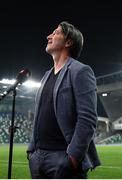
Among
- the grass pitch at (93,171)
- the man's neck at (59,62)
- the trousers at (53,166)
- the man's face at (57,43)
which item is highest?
the man's face at (57,43)

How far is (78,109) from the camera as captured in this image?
289 cm

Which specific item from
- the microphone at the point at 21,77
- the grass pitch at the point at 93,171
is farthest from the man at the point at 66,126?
the grass pitch at the point at 93,171

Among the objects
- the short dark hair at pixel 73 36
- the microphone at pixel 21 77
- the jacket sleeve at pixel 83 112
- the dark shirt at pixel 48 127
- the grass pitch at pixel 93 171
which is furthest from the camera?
the grass pitch at pixel 93 171

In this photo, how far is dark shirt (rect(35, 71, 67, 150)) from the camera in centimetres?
294

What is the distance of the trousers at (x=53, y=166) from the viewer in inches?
111

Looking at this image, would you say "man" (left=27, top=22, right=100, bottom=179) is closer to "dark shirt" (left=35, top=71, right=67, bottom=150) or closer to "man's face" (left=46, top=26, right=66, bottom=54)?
"dark shirt" (left=35, top=71, right=67, bottom=150)

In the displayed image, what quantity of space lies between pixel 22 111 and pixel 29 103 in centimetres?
130

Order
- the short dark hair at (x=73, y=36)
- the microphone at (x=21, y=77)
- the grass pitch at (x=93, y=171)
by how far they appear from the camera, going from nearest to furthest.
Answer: the short dark hair at (x=73, y=36)
the microphone at (x=21, y=77)
the grass pitch at (x=93, y=171)

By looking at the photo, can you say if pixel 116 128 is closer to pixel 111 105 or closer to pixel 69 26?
pixel 111 105

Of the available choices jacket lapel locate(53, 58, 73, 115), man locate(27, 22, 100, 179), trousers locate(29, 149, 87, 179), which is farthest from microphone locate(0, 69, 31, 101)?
trousers locate(29, 149, 87, 179)

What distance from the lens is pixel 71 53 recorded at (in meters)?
3.29

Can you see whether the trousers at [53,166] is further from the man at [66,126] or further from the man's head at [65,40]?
the man's head at [65,40]

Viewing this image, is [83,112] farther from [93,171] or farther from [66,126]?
[93,171]

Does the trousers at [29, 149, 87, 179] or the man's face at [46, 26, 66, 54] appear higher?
the man's face at [46, 26, 66, 54]
